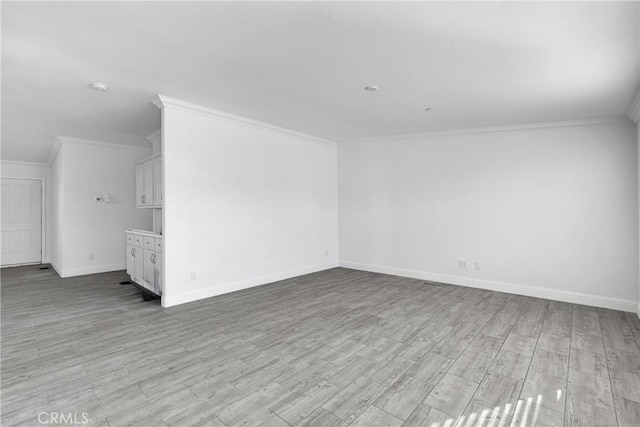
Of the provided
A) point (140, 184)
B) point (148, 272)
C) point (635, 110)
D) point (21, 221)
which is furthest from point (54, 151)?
point (635, 110)

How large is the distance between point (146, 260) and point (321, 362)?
10.6 ft

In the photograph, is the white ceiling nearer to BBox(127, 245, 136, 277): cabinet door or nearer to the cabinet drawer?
the cabinet drawer

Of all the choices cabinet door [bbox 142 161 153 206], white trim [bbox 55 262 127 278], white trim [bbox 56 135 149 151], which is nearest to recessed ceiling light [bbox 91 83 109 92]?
cabinet door [bbox 142 161 153 206]

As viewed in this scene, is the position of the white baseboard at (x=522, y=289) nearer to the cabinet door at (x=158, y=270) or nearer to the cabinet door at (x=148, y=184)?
the cabinet door at (x=158, y=270)

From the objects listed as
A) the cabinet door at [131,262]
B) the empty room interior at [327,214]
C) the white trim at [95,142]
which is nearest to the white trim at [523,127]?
the empty room interior at [327,214]

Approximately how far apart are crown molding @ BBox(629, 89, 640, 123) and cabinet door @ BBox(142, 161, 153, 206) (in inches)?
243

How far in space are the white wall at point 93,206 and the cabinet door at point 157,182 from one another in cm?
273

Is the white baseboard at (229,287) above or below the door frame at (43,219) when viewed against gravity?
below

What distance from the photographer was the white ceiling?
2.14 metres

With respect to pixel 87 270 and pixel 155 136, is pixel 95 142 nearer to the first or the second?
pixel 155 136

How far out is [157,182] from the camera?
4547mm

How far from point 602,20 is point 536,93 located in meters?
1.46

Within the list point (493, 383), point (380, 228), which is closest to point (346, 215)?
point (380, 228)

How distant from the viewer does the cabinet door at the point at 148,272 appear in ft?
14.3
